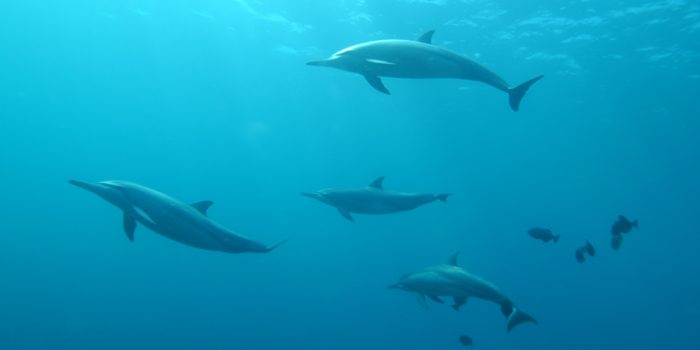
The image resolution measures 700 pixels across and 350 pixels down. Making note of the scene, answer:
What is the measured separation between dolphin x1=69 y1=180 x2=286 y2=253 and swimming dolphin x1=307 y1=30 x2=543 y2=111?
2173 millimetres

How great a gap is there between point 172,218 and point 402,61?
294cm

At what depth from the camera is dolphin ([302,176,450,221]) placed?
8648 mm


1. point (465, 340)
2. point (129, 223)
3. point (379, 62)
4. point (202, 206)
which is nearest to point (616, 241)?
point (465, 340)

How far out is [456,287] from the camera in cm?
745

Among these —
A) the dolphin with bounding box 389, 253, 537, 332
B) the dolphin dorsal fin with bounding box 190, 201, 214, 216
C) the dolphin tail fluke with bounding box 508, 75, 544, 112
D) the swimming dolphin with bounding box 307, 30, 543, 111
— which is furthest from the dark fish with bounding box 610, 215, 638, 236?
the dolphin dorsal fin with bounding box 190, 201, 214, 216

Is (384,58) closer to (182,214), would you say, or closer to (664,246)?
(182,214)

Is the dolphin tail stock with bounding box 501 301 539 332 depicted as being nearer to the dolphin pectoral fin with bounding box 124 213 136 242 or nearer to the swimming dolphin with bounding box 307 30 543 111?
the swimming dolphin with bounding box 307 30 543 111

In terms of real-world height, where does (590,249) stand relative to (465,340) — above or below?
above

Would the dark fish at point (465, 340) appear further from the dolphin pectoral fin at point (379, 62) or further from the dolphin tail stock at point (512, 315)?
the dolphin pectoral fin at point (379, 62)

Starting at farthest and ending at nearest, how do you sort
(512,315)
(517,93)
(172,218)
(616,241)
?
1. (616,241)
2. (512,315)
3. (517,93)
4. (172,218)

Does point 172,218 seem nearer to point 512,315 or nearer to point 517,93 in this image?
point 517,93

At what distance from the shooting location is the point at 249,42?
3503 cm

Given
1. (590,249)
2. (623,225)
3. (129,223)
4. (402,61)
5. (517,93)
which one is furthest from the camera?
(590,249)

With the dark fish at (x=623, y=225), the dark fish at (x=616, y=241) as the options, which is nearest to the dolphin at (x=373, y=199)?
the dark fish at (x=623, y=225)
